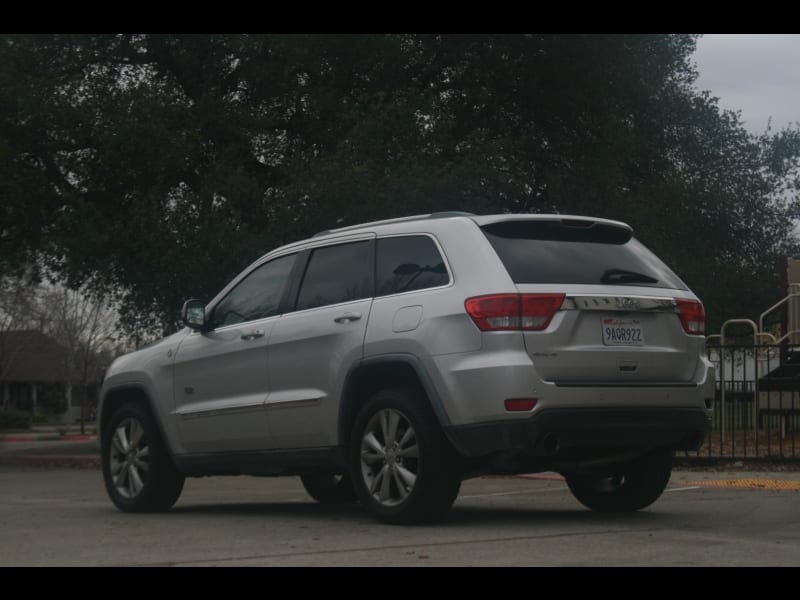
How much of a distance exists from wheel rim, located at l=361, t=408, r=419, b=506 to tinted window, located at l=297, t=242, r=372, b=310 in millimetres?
964

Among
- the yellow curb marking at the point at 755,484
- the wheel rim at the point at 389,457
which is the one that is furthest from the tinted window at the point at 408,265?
the yellow curb marking at the point at 755,484

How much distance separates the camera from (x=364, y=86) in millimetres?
24781

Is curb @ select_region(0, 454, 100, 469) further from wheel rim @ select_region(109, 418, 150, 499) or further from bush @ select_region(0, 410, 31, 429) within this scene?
bush @ select_region(0, 410, 31, 429)

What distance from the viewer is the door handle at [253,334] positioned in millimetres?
10156

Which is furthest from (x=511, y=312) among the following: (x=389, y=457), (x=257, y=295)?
(x=257, y=295)

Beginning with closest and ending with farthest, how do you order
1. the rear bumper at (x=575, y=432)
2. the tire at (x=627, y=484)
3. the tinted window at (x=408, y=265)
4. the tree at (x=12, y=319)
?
1. the rear bumper at (x=575, y=432)
2. the tinted window at (x=408, y=265)
3. the tire at (x=627, y=484)
4. the tree at (x=12, y=319)

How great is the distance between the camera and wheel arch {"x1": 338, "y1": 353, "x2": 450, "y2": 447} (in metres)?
8.62

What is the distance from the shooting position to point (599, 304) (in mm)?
8719

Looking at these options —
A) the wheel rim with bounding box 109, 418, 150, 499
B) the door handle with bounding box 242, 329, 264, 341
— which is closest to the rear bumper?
the door handle with bounding box 242, 329, 264, 341

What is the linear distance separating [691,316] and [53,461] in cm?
1736

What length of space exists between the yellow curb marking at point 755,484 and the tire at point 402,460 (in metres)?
4.86

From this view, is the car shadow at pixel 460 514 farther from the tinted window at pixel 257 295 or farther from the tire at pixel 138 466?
the tinted window at pixel 257 295

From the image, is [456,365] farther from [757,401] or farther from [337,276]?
[757,401]

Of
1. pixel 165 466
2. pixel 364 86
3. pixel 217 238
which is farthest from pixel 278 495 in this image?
pixel 364 86
